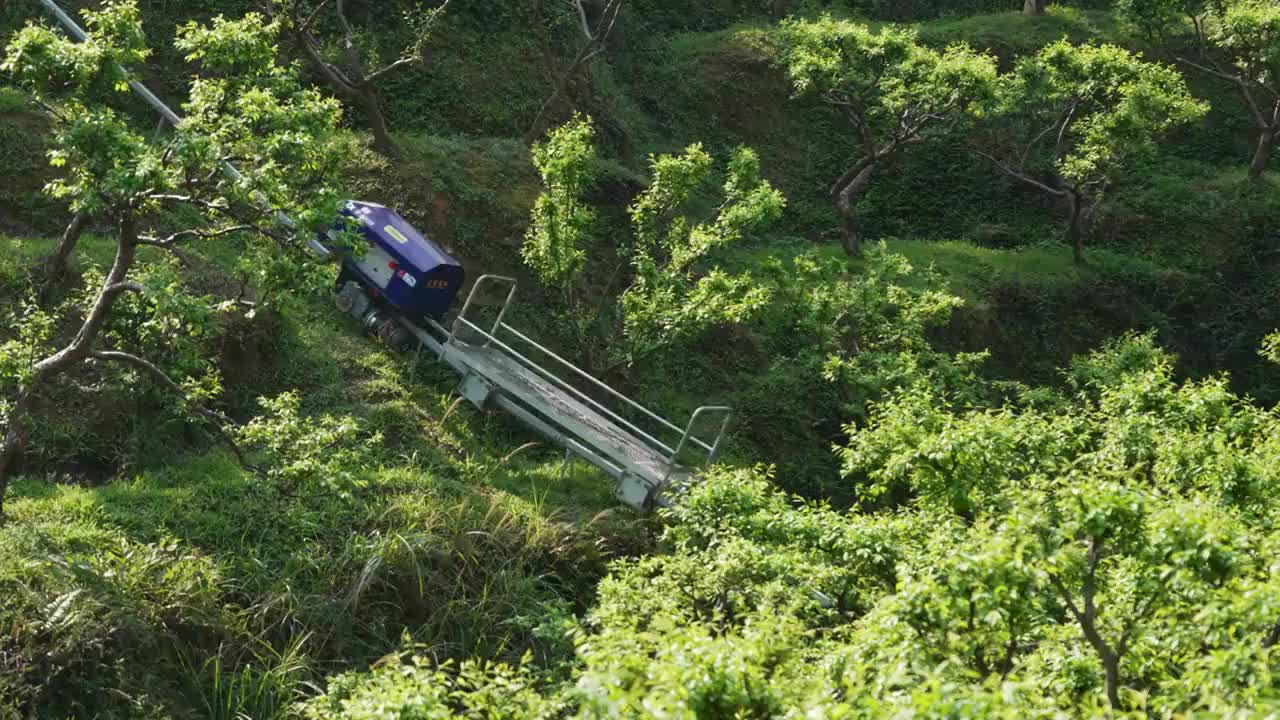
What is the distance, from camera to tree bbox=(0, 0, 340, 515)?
46.3ft

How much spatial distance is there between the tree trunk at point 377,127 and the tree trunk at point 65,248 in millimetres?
7515

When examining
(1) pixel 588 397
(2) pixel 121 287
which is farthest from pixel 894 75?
(2) pixel 121 287

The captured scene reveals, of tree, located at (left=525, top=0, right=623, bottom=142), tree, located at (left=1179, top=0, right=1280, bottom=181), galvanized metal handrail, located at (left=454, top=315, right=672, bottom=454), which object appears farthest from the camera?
tree, located at (left=1179, top=0, right=1280, bottom=181)

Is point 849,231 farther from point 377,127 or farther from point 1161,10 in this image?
point 1161,10

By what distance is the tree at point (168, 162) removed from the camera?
1412cm

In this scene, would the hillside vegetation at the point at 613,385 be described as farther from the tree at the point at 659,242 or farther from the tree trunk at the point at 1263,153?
the tree trunk at the point at 1263,153

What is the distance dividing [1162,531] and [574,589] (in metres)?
9.75

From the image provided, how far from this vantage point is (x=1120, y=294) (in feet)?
105

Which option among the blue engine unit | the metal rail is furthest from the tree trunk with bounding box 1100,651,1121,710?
the blue engine unit

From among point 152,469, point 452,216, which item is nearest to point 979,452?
point 152,469

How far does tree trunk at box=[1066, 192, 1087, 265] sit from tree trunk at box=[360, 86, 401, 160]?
16.4m

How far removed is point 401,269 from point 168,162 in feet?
20.3

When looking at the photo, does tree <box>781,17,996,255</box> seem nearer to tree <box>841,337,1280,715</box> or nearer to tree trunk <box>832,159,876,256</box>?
tree trunk <box>832,159,876,256</box>

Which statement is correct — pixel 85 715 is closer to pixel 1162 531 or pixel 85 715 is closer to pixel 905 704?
pixel 905 704
